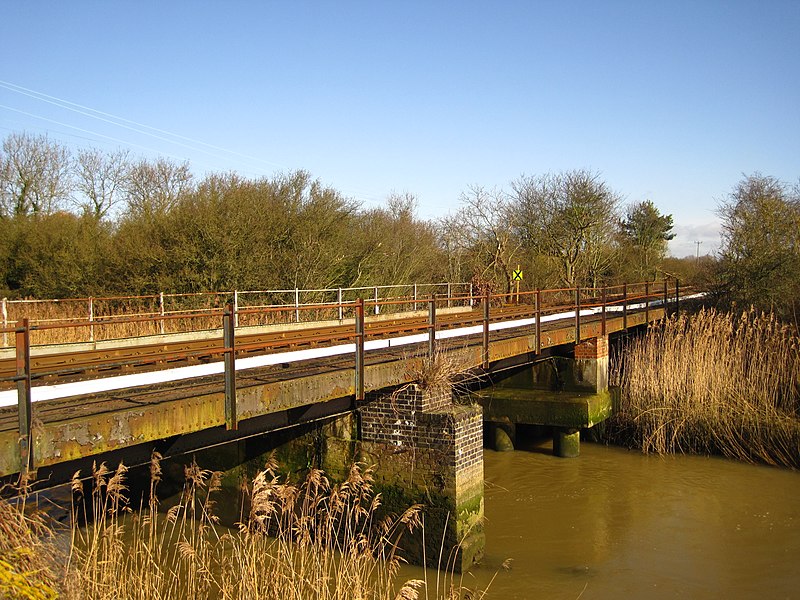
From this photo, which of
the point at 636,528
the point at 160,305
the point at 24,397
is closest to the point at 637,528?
the point at 636,528

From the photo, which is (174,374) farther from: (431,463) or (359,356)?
(431,463)

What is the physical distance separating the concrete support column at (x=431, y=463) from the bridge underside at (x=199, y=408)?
0.45 metres

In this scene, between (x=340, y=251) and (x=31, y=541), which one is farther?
(x=340, y=251)

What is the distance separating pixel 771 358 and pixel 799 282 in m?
6.75

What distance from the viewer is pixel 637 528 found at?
10.5 meters

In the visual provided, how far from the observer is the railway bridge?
5.62 metres

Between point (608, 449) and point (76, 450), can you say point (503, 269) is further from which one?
point (76, 450)

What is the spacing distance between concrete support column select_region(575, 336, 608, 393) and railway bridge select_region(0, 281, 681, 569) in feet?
0.07

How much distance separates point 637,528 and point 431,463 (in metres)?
3.69

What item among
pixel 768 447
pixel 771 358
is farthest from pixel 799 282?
pixel 768 447

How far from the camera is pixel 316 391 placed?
306 inches

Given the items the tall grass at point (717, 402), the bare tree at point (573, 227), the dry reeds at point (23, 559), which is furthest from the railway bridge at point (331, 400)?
the bare tree at point (573, 227)

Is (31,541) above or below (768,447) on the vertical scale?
above

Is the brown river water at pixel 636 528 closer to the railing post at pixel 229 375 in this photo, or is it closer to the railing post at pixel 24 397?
the railing post at pixel 229 375
